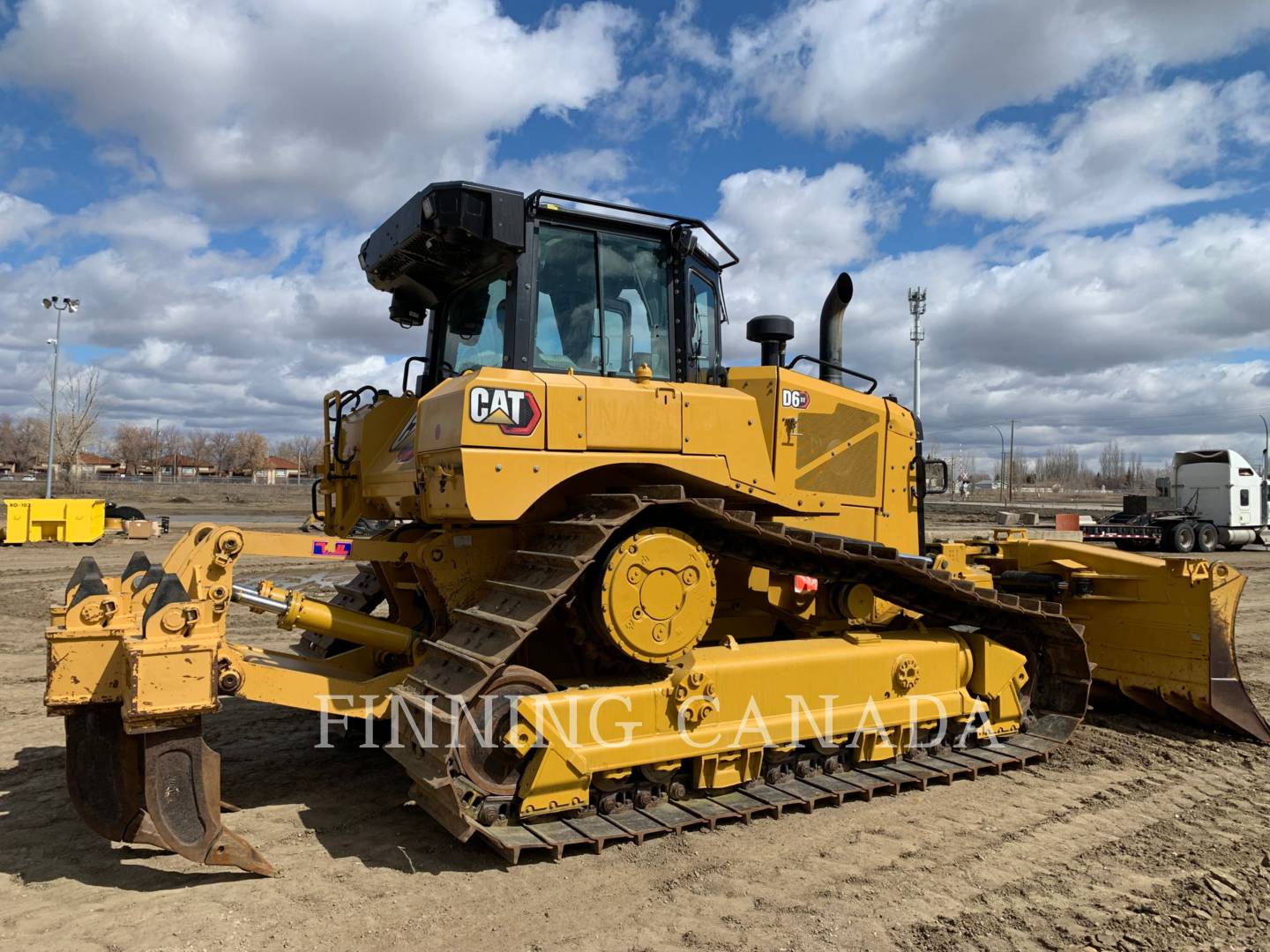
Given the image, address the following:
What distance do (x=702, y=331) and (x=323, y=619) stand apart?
302 centimetres

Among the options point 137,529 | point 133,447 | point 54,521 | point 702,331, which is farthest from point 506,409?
point 133,447

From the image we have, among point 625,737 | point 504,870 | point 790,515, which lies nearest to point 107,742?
point 504,870

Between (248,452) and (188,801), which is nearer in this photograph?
(188,801)

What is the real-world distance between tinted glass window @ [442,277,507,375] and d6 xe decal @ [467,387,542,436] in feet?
2.56

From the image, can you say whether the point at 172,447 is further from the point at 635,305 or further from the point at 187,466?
the point at 635,305

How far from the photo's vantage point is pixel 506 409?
4746 mm

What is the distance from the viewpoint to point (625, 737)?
4902 mm

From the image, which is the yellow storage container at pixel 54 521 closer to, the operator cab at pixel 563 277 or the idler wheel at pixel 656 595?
the operator cab at pixel 563 277

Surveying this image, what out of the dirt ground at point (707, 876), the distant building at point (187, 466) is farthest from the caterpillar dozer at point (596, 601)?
the distant building at point (187, 466)

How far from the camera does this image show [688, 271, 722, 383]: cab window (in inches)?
228

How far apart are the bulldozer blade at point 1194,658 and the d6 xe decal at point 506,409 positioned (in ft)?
17.8

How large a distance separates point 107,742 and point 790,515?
4090mm

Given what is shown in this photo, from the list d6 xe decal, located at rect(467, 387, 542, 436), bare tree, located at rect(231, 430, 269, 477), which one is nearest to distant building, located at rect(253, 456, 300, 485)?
bare tree, located at rect(231, 430, 269, 477)

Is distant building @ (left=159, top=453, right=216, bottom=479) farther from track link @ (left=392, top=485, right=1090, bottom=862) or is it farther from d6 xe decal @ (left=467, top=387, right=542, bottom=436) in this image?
d6 xe decal @ (left=467, top=387, right=542, bottom=436)
